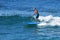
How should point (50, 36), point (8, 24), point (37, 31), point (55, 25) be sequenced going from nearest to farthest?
point (50, 36), point (37, 31), point (55, 25), point (8, 24)

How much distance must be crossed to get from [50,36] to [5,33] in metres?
4.46

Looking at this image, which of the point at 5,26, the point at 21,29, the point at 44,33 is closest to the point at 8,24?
the point at 5,26

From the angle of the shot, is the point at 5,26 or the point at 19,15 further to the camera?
the point at 19,15

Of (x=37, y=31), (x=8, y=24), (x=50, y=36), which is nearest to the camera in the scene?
(x=50, y=36)

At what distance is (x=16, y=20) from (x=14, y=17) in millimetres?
2156

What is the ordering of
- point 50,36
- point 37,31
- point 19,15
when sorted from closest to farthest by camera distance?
point 50,36, point 37,31, point 19,15

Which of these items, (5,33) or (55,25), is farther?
(55,25)

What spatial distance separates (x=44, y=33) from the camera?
2756 centimetres

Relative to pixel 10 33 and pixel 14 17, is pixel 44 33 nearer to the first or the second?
pixel 10 33

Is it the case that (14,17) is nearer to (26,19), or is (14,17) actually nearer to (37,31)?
(26,19)

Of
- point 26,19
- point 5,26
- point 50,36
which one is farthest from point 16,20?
point 50,36

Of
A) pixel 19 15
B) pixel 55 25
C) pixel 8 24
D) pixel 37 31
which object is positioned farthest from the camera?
pixel 19 15

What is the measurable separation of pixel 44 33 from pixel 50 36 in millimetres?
1282

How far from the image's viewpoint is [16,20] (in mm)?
35812
